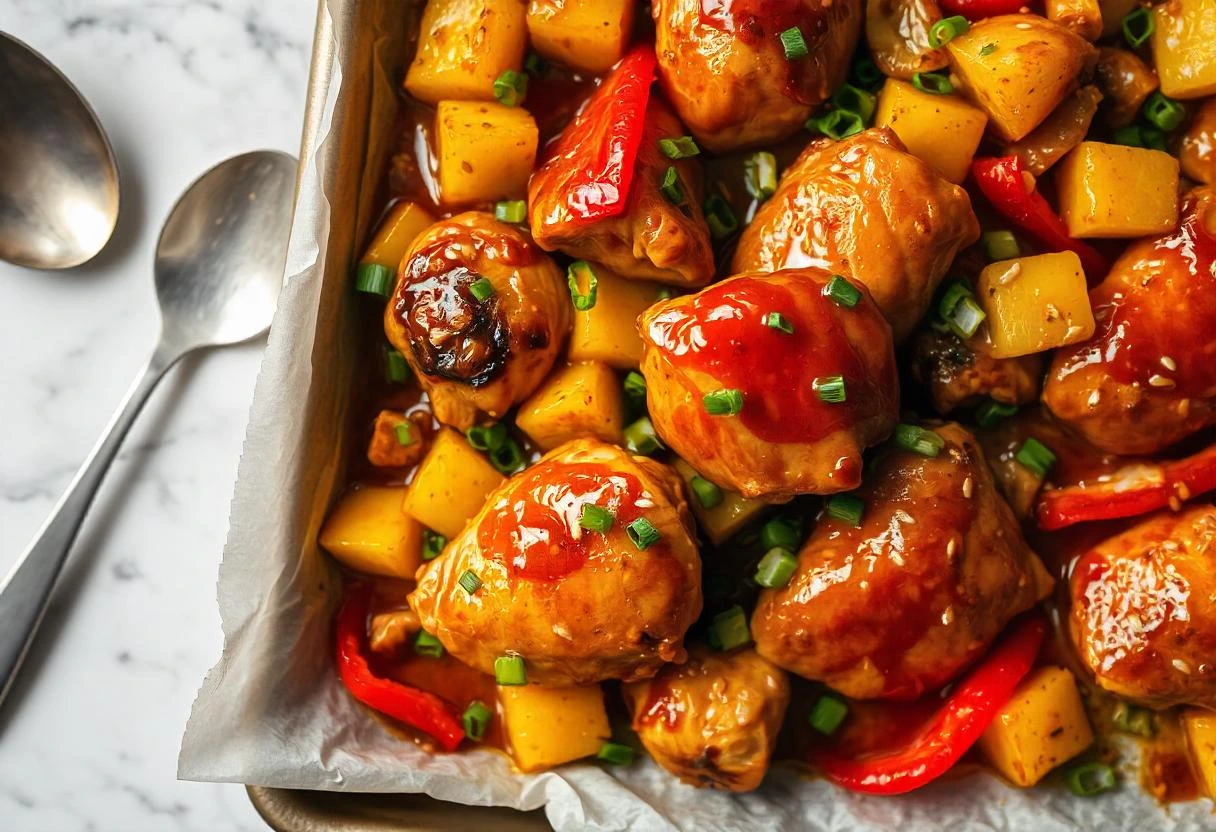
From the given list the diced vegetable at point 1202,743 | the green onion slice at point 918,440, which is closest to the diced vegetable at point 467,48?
the green onion slice at point 918,440

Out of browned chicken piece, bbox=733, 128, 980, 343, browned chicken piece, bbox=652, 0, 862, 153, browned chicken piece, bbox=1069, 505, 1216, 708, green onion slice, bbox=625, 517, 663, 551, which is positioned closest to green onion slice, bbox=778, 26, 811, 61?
browned chicken piece, bbox=652, 0, 862, 153

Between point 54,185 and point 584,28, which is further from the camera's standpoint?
point 54,185

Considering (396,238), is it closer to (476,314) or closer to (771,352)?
(476,314)

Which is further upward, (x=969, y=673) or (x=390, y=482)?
(x=390, y=482)

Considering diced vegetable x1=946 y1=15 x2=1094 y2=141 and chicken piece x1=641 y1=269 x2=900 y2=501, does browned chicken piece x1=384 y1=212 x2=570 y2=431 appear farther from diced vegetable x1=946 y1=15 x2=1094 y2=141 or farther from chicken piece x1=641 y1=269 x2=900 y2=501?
diced vegetable x1=946 y1=15 x2=1094 y2=141

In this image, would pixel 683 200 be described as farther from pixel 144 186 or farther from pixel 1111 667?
pixel 144 186

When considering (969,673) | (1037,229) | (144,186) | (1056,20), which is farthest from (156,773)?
(1056,20)

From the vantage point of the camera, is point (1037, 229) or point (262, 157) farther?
point (262, 157)

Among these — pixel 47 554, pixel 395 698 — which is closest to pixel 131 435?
pixel 47 554
